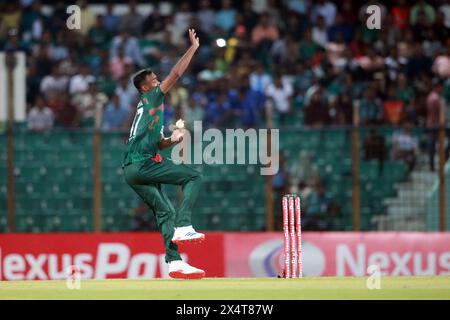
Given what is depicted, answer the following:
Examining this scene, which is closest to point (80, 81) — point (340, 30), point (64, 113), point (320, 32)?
point (64, 113)

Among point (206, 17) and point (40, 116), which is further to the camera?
point (206, 17)

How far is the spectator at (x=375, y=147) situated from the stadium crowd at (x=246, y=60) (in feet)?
2.39

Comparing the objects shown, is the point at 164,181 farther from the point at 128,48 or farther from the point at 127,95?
the point at 128,48

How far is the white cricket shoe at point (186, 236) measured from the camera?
1446cm

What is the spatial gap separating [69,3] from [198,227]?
7.03m

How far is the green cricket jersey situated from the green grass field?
1.56m

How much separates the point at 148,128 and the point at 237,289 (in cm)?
238

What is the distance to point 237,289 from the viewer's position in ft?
45.2

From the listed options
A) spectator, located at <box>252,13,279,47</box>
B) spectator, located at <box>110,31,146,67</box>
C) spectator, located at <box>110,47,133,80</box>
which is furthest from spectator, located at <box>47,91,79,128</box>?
spectator, located at <box>252,13,279,47</box>

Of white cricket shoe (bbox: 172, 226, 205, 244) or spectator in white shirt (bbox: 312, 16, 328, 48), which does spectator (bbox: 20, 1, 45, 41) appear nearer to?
spectator in white shirt (bbox: 312, 16, 328, 48)

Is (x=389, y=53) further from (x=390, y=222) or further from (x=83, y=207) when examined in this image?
(x=83, y=207)

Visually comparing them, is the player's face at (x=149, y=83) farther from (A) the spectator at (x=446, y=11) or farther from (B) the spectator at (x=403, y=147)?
(A) the spectator at (x=446, y=11)
